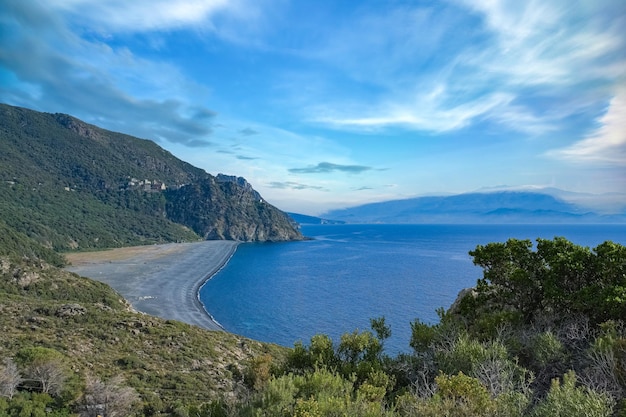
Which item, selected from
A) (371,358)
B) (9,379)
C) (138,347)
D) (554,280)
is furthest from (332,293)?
(371,358)

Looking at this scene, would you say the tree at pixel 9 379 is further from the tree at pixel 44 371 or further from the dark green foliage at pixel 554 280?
the dark green foliage at pixel 554 280

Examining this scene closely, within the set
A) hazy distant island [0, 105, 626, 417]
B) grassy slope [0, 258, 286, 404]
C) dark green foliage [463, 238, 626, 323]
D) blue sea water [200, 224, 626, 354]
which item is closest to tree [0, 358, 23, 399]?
hazy distant island [0, 105, 626, 417]

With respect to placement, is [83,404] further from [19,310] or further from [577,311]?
[577,311]

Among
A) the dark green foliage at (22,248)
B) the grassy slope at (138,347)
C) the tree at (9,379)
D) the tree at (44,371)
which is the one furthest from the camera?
the dark green foliage at (22,248)

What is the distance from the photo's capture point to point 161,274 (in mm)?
104062

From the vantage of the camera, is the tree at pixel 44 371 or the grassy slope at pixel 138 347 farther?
the grassy slope at pixel 138 347

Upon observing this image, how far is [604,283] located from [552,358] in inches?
237

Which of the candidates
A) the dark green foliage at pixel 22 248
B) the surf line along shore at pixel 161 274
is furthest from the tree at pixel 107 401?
→ the dark green foliage at pixel 22 248

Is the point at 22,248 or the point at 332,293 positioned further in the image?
the point at 22,248

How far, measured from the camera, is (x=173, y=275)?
105 m

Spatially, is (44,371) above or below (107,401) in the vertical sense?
above

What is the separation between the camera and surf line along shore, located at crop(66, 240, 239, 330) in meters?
72.0

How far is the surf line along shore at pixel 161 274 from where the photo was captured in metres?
72.0

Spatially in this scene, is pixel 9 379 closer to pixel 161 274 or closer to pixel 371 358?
pixel 371 358
